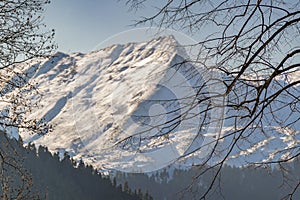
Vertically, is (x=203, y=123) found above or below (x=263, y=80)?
below

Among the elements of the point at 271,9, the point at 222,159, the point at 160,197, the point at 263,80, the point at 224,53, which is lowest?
the point at 222,159

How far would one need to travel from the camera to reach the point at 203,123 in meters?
3.28

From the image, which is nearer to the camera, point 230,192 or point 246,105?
point 246,105

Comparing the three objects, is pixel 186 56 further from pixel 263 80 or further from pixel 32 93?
pixel 32 93

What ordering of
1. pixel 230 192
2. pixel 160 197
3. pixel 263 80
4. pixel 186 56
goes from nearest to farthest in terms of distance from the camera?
pixel 263 80 → pixel 186 56 → pixel 160 197 → pixel 230 192

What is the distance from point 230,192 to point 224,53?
11607 centimetres

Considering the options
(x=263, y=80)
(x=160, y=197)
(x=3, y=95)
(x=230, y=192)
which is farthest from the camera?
(x=230, y=192)

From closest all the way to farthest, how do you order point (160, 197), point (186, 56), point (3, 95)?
point (186, 56) < point (3, 95) < point (160, 197)

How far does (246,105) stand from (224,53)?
1.49ft

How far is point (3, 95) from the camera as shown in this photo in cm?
457

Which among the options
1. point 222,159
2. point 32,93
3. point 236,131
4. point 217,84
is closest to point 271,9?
point 217,84

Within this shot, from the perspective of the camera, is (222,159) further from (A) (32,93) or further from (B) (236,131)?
(A) (32,93)

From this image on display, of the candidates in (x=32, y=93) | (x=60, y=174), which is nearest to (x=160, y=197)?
(x=60, y=174)

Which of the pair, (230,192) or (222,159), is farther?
(230,192)
